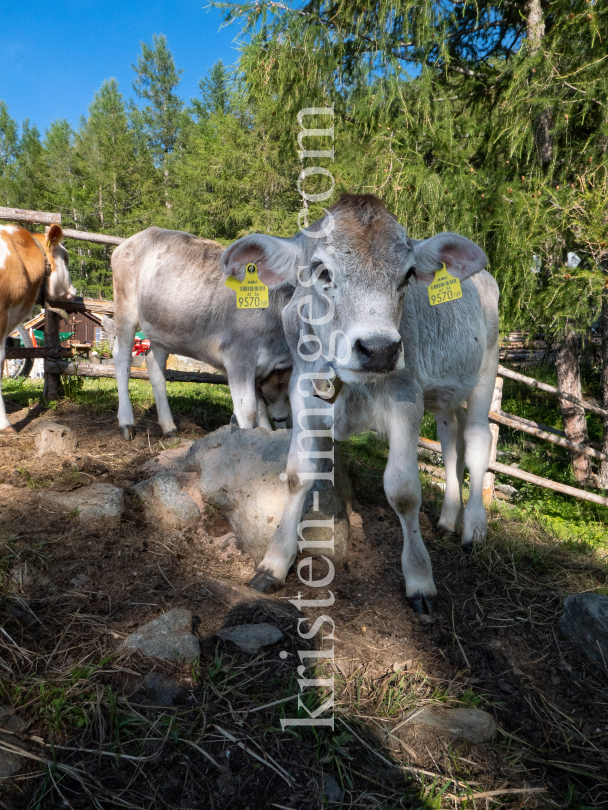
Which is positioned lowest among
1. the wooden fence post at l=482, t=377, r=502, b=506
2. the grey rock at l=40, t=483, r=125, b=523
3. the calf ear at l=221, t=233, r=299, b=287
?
the wooden fence post at l=482, t=377, r=502, b=506

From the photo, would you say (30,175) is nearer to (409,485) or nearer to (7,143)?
(7,143)

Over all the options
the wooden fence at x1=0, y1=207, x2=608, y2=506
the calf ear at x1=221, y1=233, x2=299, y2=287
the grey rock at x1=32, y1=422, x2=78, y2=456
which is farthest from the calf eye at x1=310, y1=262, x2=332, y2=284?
the wooden fence at x1=0, y1=207, x2=608, y2=506

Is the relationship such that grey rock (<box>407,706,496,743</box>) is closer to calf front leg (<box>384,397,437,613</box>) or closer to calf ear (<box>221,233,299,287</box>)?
calf front leg (<box>384,397,437,613</box>)

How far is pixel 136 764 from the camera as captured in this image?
1.73m

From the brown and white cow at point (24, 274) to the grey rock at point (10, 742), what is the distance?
12.1 feet

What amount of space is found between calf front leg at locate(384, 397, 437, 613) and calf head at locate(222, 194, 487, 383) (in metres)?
0.48

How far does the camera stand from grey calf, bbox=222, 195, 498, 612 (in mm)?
2512

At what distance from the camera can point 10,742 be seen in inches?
67.2

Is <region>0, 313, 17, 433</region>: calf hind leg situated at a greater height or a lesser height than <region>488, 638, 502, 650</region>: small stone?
greater

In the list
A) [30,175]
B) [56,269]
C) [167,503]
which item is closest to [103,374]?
[56,269]

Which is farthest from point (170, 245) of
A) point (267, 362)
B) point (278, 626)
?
point (278, 626)

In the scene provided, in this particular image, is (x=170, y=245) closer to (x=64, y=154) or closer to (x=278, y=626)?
(x=278, y=626)

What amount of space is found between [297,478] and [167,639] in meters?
1.12

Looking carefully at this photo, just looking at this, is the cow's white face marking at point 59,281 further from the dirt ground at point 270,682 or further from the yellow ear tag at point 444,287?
the yellow ear tag at point 444,287
